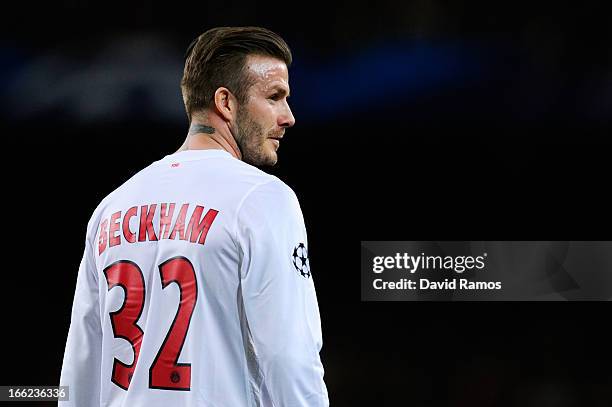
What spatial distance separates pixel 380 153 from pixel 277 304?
95.4 inches

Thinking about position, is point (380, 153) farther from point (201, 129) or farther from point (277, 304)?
point (277, 304)

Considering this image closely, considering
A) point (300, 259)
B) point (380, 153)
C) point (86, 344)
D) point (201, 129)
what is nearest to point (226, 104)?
point (201, 129)

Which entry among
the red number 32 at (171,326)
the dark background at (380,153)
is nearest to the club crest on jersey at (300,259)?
the red number 32 at (171,326)

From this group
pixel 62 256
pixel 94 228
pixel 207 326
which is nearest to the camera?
pixel 207 326

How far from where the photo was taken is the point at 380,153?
3.38 metres

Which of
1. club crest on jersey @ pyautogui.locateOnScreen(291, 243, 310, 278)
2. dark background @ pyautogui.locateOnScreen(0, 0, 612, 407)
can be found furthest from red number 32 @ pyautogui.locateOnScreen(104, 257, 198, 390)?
dark background @ pyautogui.locateOnScreen(0, 0, 612, 407)

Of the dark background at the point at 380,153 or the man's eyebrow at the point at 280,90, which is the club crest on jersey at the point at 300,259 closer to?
the man's eyebrow at the point at 280,90

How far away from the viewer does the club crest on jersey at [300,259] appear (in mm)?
1036

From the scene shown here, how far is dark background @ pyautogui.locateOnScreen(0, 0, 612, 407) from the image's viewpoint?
11.0 ft

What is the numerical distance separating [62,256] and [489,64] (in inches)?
75.2

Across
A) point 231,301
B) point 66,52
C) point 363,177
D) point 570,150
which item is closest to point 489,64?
point 570,150

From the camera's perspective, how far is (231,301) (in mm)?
1024

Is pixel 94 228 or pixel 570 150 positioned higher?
pixel 570 150

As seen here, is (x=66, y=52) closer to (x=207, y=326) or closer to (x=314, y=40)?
(x=314, y=40)
